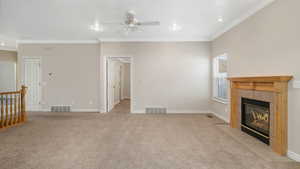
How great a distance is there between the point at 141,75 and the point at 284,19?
4156mm

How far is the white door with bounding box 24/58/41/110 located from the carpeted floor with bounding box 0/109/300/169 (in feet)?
7.57

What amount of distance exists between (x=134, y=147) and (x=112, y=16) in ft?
9.88

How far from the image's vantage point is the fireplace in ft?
9.78

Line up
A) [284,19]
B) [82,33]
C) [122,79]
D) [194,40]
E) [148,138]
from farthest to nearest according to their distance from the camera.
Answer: [122,79], [194,40], [82,33], [148,138], [284,19]

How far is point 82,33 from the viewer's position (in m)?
5.14

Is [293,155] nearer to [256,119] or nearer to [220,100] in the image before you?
[256,119]

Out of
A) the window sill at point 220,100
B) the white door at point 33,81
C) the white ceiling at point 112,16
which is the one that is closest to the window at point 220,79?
the window sill at point 220,100

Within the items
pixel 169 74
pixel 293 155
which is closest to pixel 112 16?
pixel 169 74

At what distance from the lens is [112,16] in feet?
12.3

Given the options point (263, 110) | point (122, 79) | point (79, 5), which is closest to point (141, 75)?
point (79, 5)

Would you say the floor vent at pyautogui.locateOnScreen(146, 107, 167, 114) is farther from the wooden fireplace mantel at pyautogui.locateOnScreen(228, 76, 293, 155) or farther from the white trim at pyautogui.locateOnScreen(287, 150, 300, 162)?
the white trim at pyautogui.locateOnScreen(287, 150, 300, 162)

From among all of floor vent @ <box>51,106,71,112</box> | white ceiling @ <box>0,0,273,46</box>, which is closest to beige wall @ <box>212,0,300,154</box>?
white ceiling @ <box>0,0,273,46</box>

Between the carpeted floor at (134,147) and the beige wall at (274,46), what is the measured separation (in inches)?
34.8

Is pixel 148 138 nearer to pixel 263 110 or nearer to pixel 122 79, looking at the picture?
pixel 263 110
